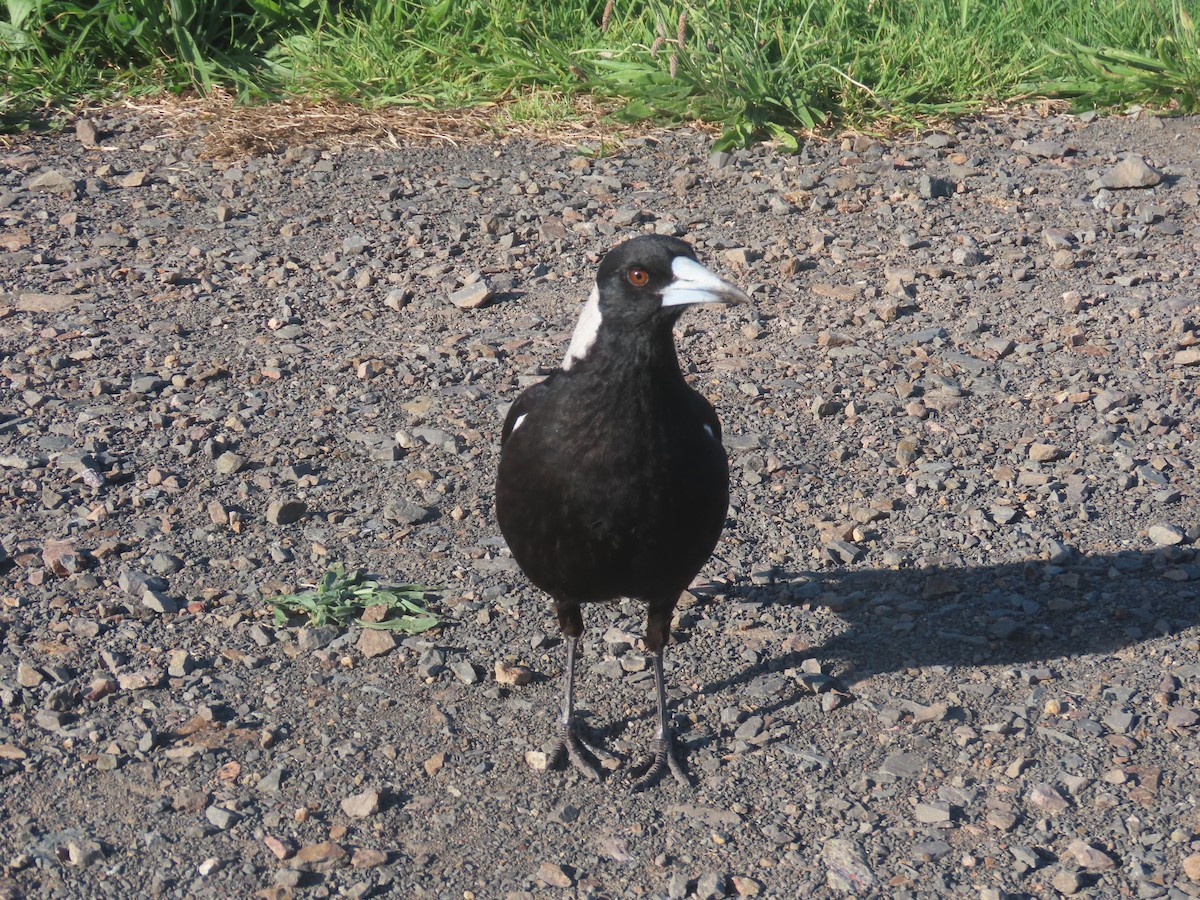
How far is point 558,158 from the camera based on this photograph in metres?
6.74

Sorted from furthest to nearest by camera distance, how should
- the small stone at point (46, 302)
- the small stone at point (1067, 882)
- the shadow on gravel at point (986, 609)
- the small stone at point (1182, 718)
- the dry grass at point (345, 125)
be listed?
the dry grass at point (345, 125) → the small stone at point (46, 302) → the shadow on gravel at point (986, 609) → the small stone at point (1182, 718) → the small stone at point (1067, 882)

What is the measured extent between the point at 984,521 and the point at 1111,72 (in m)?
3.75

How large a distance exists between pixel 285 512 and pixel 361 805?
1314mm

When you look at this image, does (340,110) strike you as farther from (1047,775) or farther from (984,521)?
(1047,775)

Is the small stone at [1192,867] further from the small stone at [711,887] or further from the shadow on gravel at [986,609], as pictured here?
the small stone at [711,887]

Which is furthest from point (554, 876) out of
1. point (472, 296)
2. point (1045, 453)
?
point (472, 296)

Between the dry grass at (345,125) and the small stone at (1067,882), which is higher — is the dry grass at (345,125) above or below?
below

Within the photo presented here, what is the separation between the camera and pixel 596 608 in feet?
13.1

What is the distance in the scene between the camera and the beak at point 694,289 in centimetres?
303

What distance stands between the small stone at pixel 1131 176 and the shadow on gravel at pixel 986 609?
276 centimetres

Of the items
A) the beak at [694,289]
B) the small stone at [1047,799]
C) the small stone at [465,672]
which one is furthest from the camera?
the small stone at [465,672]

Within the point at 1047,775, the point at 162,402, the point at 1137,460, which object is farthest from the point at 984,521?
the point at 162,402

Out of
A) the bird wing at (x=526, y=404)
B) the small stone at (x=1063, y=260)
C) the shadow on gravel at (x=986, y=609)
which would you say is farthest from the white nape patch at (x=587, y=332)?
the small stone at (x=1063, y=260)

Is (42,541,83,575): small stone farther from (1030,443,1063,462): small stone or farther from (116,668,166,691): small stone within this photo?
(1030,443,1063,462): small stone
